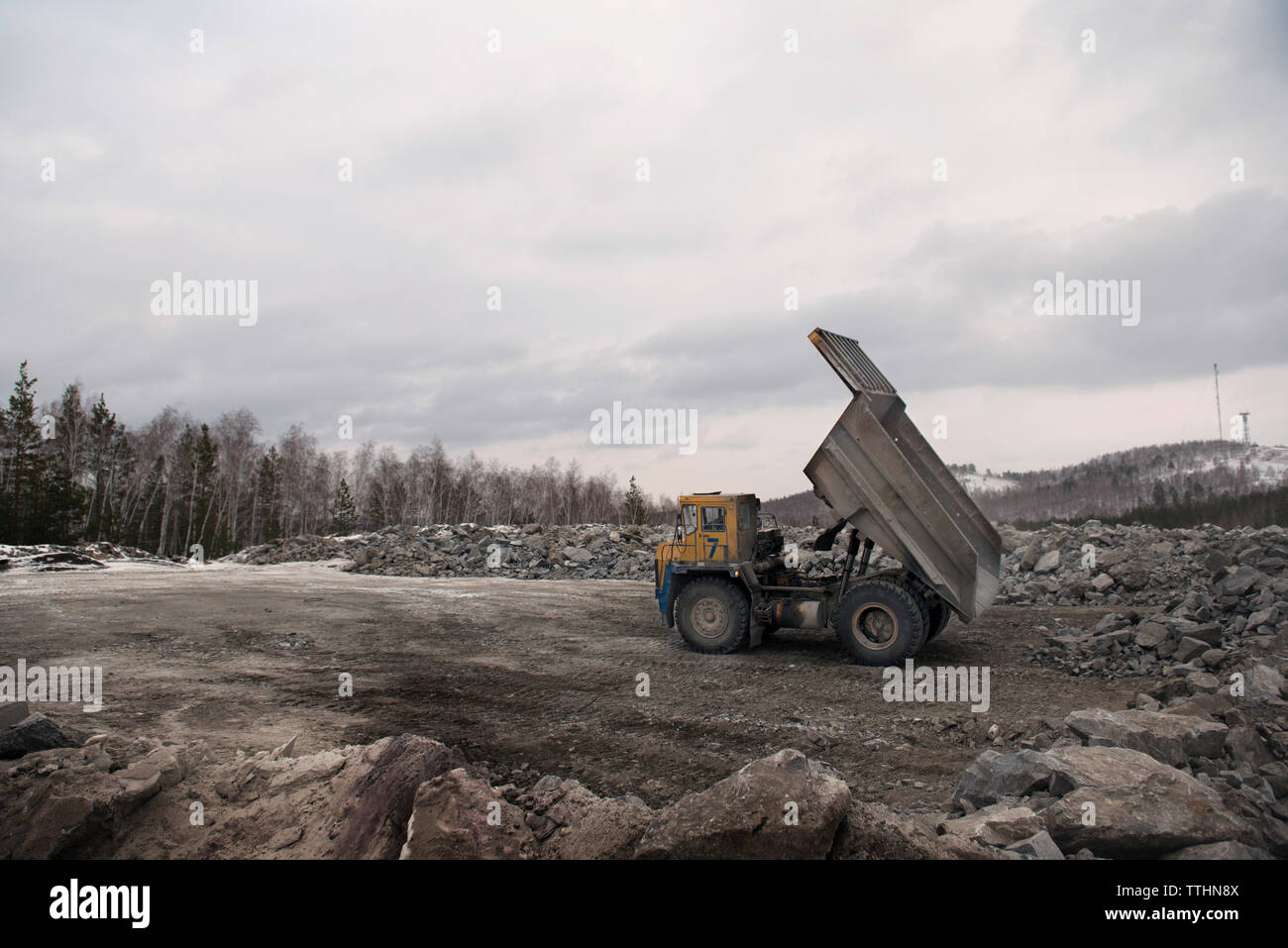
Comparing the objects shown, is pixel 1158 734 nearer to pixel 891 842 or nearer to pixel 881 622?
pixel 891 842

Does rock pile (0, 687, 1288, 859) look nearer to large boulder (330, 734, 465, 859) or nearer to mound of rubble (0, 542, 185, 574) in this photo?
large boulder (330, 734, 465, 859)

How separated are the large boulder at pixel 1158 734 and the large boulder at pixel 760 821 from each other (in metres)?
3.31

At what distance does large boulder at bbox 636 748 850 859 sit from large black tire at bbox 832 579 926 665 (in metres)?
7.13

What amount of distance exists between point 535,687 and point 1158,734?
718 cm

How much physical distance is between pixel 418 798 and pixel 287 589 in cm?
1757

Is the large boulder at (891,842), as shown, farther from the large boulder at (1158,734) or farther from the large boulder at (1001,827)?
the large boulder at (1158,734)

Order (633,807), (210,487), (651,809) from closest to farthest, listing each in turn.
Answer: (633,807)
(651,809)
(210,487)

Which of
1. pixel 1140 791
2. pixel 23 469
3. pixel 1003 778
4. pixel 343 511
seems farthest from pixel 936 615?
pixel 343 511

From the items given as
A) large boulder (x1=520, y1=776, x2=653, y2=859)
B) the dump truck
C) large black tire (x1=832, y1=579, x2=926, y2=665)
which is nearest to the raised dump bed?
the dump truck

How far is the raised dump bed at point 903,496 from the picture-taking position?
10211mm

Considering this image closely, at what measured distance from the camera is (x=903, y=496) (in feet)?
33.9

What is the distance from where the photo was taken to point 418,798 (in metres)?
4.43
